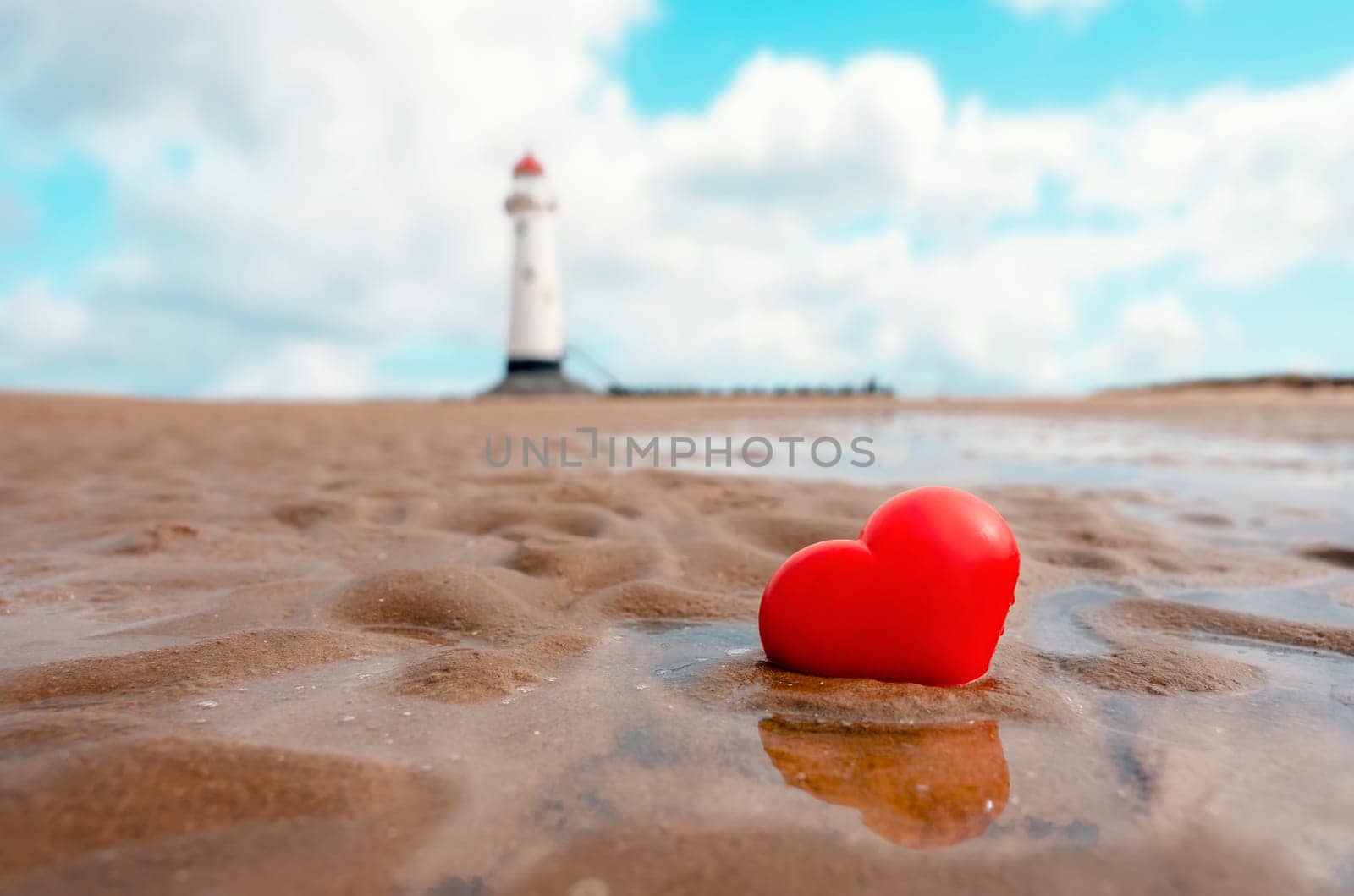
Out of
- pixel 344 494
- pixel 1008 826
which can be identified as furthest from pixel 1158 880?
pixel 344 494

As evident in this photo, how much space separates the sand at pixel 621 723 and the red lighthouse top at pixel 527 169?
23.3 meters

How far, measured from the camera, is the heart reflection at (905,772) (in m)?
1.07

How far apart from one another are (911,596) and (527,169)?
82.9 ft

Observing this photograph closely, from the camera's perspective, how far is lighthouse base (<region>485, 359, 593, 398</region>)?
79.7 ft

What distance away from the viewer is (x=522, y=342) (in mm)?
24719

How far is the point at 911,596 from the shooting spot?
1.55 metres

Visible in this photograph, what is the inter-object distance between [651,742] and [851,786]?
323 mm

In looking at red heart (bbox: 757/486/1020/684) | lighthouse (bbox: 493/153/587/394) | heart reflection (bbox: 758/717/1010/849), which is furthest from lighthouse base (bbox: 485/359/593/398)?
heart reflection (bbox: 758/717/1010/849)

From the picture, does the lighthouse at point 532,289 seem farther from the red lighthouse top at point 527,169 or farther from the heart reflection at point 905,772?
the heart reflection at point 905,772

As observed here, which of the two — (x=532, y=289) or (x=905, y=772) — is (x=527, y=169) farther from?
(x=905, y=772)

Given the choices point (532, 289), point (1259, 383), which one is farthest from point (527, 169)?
point (1259, 383)

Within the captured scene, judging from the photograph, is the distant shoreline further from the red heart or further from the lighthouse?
the red heart

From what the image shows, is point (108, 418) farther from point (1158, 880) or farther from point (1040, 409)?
point (1040, 409)

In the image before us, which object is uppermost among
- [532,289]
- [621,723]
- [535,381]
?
[532,289]
